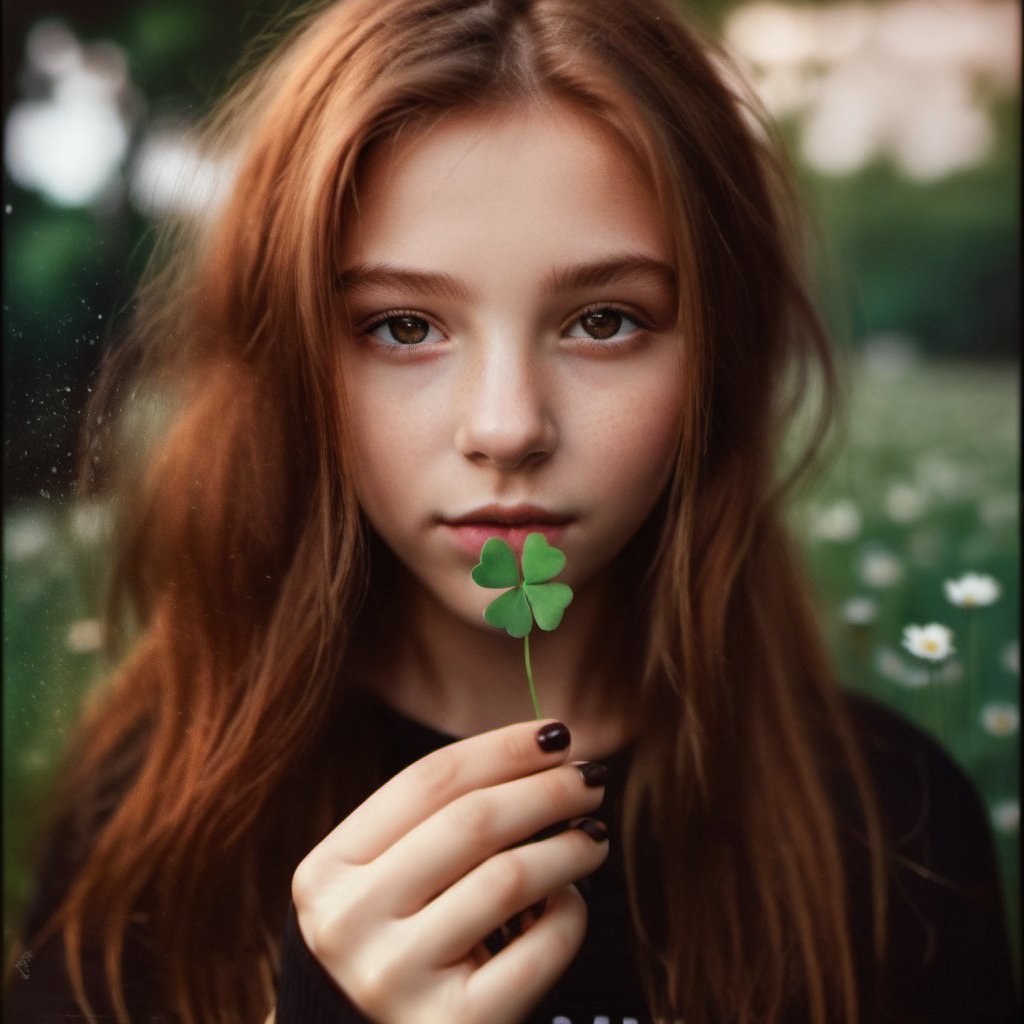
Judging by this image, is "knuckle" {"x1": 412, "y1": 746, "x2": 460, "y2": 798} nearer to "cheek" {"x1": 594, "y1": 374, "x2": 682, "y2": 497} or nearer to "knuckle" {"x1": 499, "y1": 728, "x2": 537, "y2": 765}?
"knuckle" {"x1": 499, "y1": 728, "x2": 537, "y2": 765}

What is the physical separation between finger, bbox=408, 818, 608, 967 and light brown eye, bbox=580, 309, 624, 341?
0.32 m

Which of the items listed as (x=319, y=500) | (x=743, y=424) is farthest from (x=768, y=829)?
(x=319, y=500)

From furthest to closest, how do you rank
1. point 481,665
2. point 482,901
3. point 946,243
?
point 946,243 → point 481,665 → point 482,901

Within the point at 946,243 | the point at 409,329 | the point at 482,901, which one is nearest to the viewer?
the point at 482,901

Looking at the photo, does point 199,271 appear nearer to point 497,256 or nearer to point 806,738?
point 497,256

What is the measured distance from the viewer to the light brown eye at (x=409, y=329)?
0.73 metres

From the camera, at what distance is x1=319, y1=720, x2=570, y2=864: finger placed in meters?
0.65

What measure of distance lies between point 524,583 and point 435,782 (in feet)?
0.43

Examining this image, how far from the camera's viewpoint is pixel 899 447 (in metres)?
1.35

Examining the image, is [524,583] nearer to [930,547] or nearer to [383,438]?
[383,438]

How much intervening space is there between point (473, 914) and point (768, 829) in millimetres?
349

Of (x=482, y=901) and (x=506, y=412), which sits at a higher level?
(x=506, y=412)

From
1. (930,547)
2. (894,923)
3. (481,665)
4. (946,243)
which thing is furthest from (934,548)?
(481,665)

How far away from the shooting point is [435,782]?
649 millimetres
